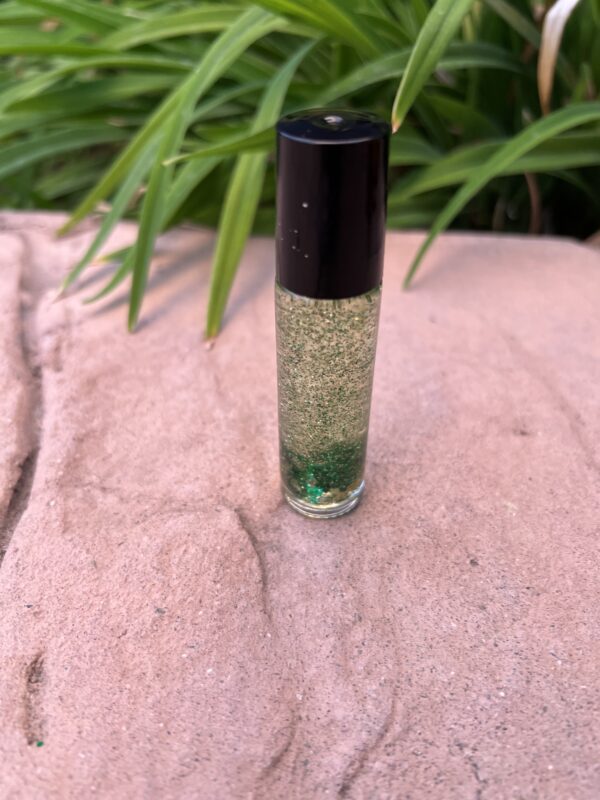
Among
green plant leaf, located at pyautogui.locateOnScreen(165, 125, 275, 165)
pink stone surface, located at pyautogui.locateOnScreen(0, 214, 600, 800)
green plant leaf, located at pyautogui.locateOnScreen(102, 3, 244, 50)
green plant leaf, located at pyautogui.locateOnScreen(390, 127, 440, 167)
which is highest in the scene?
green plant leaf, located at pyautogui.locateOnScreen(102, 3, 244, 50)

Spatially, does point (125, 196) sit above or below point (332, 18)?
below

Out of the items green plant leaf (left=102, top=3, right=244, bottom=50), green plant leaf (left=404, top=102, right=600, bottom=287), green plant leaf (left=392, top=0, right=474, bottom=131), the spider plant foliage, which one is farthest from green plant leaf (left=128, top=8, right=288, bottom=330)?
green plant leaf (left=404, top=102, right=600, bottom=287)

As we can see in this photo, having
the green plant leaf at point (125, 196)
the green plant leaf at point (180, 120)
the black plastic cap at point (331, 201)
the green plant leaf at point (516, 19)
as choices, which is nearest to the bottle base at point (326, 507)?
the black plastic cap at point (331, 201)

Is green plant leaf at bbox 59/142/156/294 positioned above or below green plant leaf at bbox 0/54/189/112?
below

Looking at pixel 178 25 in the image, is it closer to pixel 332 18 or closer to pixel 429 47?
pixel 332 18

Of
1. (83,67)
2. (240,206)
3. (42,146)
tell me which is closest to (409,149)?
(240,206)

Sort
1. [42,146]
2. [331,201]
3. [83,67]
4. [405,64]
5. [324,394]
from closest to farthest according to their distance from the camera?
[331,201] < [324,394] < [405,64] < [83,67] < [42,146]

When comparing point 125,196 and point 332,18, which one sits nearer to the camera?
point 332,18

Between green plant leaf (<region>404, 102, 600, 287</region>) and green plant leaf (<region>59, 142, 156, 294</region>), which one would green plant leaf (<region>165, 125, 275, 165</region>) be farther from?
green plant leaf (<region>404, 102, 600, 287</region>)

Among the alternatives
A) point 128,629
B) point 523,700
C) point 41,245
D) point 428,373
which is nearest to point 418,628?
point 523,700

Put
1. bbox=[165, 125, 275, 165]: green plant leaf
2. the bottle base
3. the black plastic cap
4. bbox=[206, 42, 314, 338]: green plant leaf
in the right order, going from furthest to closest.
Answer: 1. bbox=[206, 42, 314, 338]: green plant leaf
2. bbox=[165, 125, 275, 165]: green plant leaf
3. the bottle base
4. the black plastic cap
